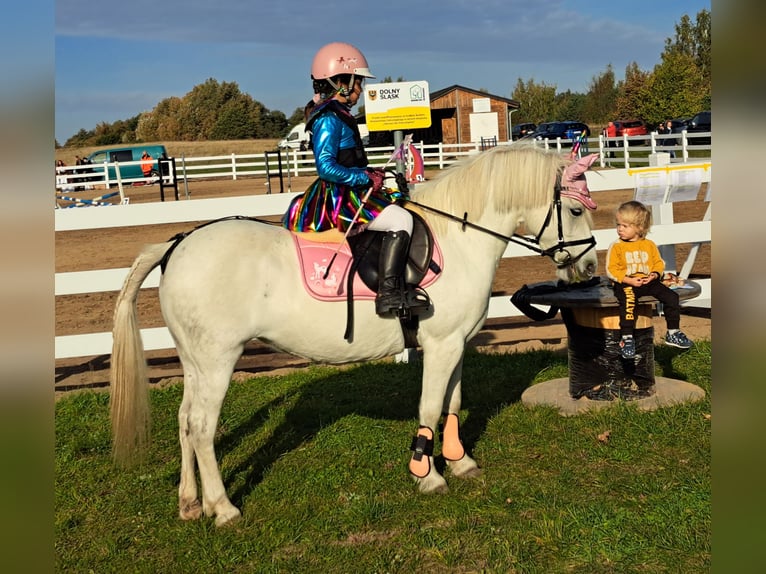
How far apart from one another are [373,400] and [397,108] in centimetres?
410

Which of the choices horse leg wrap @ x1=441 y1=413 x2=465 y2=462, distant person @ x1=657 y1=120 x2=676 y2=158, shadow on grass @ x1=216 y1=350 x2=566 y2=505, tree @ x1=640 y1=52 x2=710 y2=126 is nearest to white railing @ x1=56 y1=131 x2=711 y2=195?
distant person @ x1=657 y1=120 x2=676 y2=158

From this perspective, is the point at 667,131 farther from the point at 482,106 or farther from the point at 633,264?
the point at 633,264

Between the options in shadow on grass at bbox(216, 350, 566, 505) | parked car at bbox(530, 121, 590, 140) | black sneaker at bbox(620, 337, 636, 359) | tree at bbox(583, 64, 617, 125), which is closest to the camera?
shadow on grass at bbox(216, 350, 566, 505)

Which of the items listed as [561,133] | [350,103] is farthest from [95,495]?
[561,133]

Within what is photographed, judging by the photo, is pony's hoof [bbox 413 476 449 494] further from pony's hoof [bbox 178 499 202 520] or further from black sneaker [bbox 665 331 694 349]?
black sneaker [bbox 665 331 694 349]

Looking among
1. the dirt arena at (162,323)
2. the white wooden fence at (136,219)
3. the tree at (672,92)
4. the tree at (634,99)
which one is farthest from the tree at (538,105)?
the white wooden fence at (136,219)

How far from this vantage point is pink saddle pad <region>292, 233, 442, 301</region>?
4570 millimetres

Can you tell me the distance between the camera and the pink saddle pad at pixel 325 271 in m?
4.57

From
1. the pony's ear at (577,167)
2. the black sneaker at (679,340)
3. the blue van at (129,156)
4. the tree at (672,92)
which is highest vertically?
the tree at (672,92)

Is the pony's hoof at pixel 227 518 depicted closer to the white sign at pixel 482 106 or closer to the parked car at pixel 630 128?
the white sign at pixel 482 106

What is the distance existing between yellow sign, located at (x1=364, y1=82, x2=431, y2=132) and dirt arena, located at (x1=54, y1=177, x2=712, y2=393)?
9.40ft

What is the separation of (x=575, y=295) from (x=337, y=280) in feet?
7.34

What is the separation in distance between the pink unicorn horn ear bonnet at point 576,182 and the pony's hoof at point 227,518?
3052 mm

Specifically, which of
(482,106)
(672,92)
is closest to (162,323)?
(482,106)
